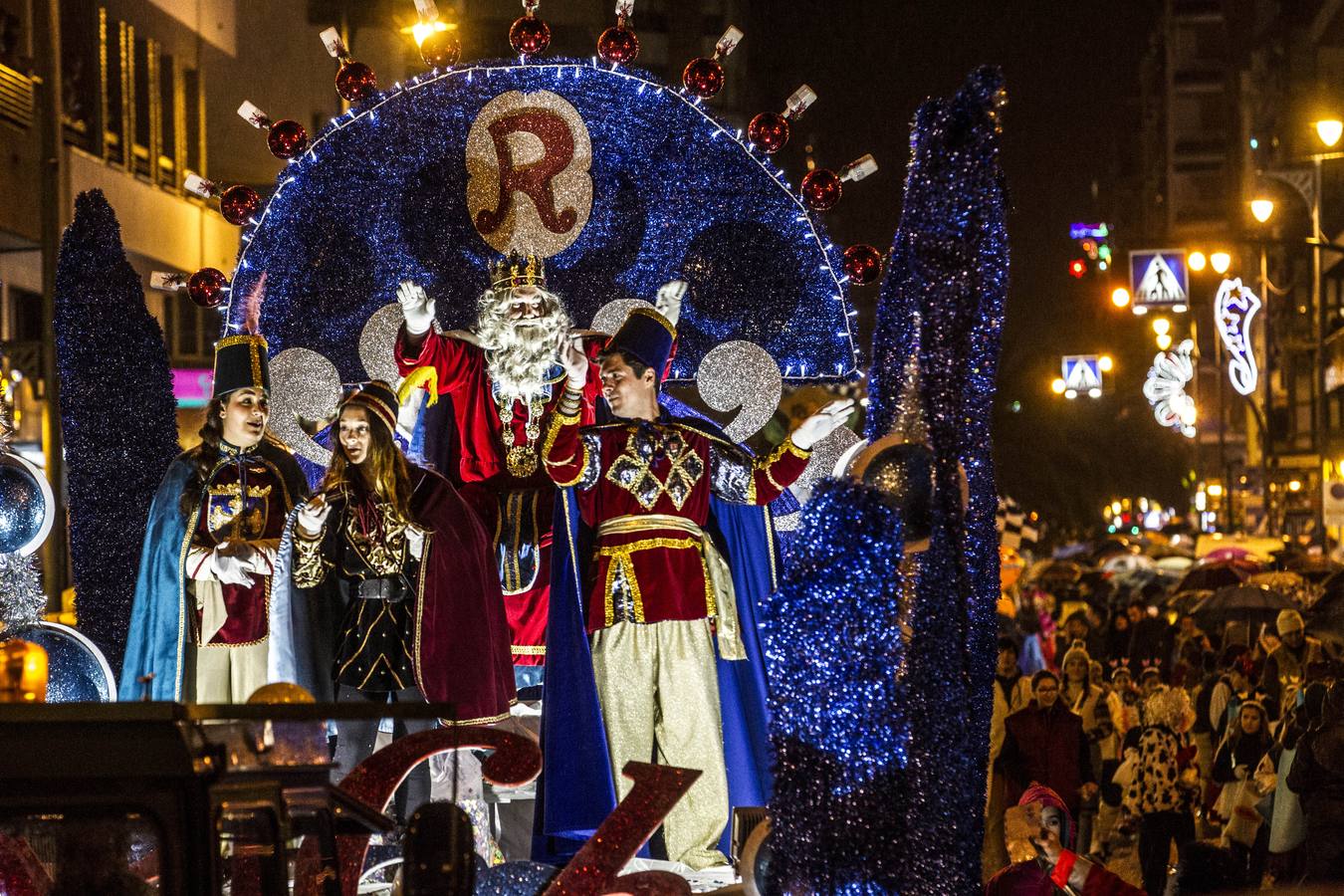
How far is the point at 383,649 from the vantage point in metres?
7.89

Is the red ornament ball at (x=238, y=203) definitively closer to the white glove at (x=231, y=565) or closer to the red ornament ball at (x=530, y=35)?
the red ornament ball at (x=530, y=35)

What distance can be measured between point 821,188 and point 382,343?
233cm

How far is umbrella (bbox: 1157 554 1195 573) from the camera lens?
30.0 meters

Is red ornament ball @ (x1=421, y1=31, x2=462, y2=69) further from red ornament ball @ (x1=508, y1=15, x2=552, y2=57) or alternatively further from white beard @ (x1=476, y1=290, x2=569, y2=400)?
white beard @ (x1=476, y1=290, x2=569, y2=400)

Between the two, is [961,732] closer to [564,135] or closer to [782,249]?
[782,249]

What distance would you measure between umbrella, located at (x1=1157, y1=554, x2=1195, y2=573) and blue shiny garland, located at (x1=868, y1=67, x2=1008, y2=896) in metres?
24.7

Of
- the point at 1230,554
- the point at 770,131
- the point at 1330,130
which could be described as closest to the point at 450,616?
the point at 770,131

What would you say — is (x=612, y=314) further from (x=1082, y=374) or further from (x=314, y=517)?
(x=1082, y=374)

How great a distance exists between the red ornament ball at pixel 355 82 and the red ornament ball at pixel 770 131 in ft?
6.30

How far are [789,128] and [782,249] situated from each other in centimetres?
61

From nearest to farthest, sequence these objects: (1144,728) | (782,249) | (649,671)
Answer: (649,671) < (782,249) < (1144,728)

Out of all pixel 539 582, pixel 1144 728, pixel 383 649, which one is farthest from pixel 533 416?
pixel 1144 728

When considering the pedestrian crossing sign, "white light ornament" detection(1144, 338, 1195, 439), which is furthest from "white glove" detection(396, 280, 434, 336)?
"white light ornament" detection(1144, 338, 1195, 439)

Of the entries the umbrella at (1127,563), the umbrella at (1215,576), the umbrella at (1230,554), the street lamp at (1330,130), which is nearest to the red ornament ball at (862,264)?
the umbrella at (1215,576)
